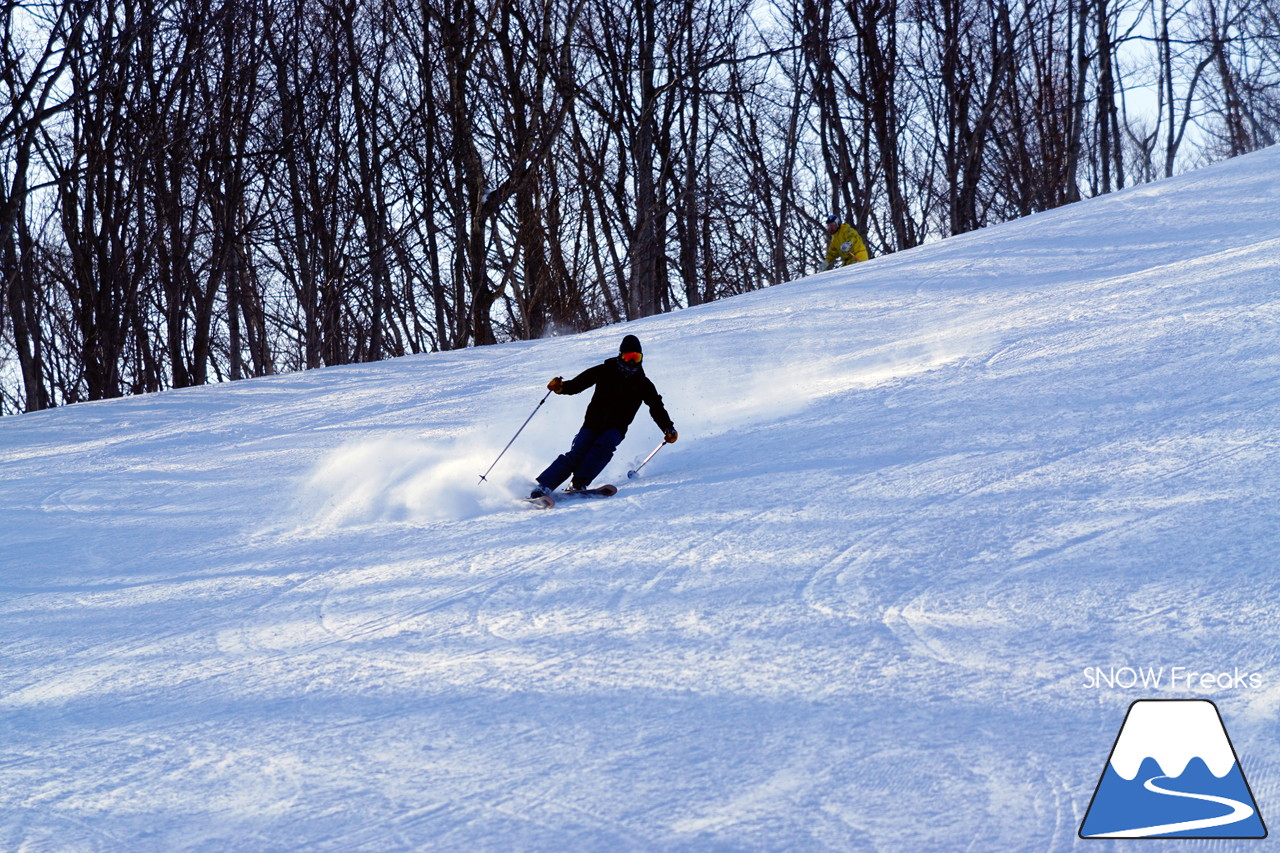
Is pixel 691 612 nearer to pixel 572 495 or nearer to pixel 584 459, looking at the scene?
pixel 572 495

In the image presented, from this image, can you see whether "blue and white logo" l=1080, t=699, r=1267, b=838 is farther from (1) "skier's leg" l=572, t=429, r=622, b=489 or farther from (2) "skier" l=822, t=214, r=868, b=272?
(2) "skier" l=822, t=214, r=868, b=272

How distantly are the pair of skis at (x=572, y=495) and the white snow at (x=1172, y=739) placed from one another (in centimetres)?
435

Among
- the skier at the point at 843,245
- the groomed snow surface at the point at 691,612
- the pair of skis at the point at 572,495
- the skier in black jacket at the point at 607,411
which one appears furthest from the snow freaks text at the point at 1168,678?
the skier at the point at 843,245

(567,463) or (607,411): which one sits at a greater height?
(607,411)

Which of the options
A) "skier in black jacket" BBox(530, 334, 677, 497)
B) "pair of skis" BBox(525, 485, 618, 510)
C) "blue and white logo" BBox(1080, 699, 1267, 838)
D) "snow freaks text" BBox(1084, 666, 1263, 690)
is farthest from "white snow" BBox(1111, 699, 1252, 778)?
"skier in black jacket" BBox(530, 334, 677, 497)

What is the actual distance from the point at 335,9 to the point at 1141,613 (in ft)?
86.1

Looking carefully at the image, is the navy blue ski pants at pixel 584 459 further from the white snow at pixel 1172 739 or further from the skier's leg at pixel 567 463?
the white snow at pixel 1172 739

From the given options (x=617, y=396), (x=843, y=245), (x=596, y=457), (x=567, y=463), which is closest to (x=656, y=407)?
(x=617, y=396)

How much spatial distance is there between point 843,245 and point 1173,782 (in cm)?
1555

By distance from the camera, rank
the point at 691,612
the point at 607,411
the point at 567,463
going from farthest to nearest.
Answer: the point at 607,411, the point at 567,463, the point at 691,612

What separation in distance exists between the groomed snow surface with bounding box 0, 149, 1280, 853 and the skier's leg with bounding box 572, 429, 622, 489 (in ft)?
1.08

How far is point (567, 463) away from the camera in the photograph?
759 centimetres

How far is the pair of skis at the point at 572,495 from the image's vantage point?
7.15 meters

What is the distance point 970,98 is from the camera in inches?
1224
